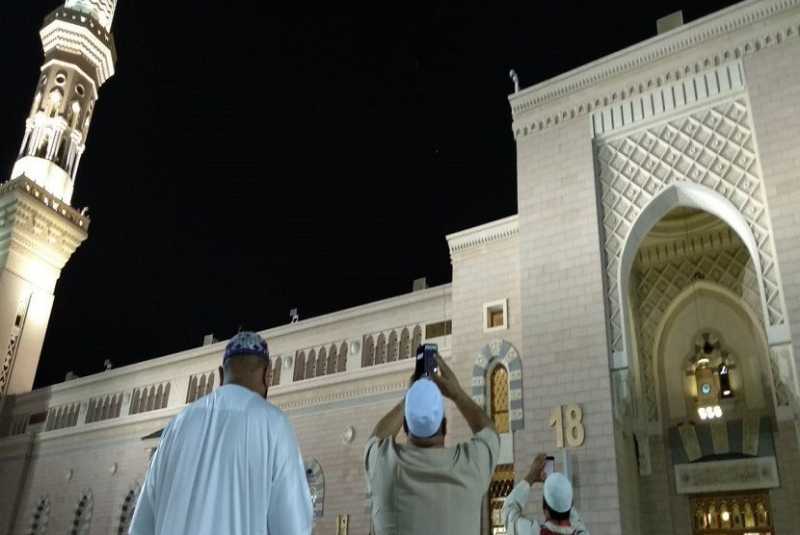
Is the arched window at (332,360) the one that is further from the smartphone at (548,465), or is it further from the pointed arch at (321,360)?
the smartphone at (548,465)

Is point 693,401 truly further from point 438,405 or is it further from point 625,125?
point 438,405

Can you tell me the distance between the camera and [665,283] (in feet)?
35.5

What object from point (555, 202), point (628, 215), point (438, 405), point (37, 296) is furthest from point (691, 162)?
point (37, 296)

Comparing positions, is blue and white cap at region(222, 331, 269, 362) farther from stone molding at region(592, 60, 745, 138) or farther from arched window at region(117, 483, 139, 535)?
arched window at region(117, 483, 139, 535)

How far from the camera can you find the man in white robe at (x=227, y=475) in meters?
1.78

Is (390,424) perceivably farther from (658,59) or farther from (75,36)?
(75,36)

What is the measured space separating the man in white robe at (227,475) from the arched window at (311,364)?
41.6 feet

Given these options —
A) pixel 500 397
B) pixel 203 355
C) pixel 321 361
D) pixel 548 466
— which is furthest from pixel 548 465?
pixel 203 355

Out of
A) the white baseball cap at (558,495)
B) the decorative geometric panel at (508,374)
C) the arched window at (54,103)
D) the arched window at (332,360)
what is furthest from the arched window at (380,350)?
the arched window at (54,103)

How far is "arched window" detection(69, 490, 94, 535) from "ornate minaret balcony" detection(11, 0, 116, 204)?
29.9 feet

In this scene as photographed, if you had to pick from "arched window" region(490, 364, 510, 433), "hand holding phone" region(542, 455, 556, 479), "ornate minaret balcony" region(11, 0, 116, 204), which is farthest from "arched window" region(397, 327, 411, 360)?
"ornate minaret balcony" region(11, 0, 116, 204)

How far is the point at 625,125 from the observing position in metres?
9.95

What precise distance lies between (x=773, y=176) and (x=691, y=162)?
1078 millimetres

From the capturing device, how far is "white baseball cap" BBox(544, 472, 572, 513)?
10.8ft
